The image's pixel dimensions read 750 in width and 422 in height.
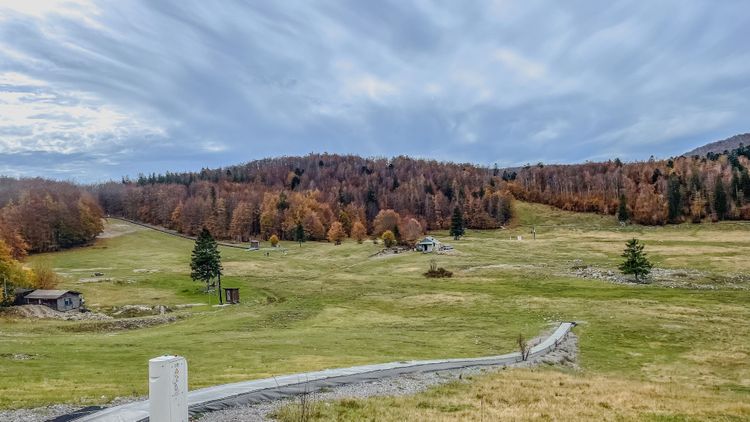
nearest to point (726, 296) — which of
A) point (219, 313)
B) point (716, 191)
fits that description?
point (219, 313)

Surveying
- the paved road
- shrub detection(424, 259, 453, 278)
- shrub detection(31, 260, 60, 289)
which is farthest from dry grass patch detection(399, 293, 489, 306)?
shrub detection(31, 260, 60, 289)

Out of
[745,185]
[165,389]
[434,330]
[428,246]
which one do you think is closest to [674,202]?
[745,185]

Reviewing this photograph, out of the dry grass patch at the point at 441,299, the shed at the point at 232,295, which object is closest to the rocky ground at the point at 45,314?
the shed at the point at 232,295

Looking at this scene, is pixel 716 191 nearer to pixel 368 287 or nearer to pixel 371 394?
pixel 368 287

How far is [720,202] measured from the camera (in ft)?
577

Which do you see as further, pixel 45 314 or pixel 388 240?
pixel 388 240

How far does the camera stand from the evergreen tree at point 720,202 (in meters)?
175

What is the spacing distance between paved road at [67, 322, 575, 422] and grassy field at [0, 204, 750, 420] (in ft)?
9.64

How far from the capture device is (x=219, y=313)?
60625 mm

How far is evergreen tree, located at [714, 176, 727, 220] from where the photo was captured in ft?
575

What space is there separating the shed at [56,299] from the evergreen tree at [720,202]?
643ft

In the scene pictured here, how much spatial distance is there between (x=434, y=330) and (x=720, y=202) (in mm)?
174136

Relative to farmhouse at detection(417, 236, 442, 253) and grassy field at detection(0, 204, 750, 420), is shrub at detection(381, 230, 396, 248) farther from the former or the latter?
grassy field at detection(0, 204, 750, 420)

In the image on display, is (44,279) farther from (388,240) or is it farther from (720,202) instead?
(720,202)
